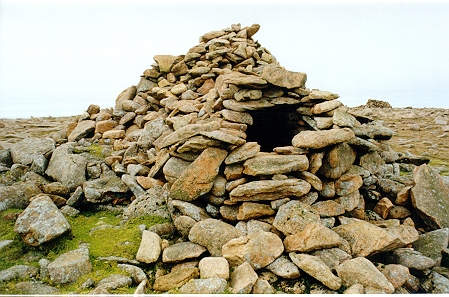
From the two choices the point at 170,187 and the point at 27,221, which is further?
the point at 170,187

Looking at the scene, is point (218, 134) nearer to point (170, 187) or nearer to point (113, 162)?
point (170, 187)

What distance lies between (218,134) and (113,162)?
4757mm

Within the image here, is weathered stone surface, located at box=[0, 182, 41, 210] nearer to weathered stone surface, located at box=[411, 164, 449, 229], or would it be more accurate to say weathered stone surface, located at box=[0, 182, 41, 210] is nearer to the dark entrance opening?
the dark entrance opening

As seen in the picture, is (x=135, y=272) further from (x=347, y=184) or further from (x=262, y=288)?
(x=347, y=184)

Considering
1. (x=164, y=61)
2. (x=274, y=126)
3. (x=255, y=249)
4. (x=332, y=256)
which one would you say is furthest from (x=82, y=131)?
(x=332, y=256)

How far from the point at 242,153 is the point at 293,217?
2.24m

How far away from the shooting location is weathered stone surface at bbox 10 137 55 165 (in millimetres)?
12242

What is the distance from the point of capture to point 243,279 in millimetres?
6648

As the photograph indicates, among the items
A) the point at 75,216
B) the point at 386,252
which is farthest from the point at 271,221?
the point at 75,216

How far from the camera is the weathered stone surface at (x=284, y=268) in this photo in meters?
7.01

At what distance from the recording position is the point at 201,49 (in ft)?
47.8

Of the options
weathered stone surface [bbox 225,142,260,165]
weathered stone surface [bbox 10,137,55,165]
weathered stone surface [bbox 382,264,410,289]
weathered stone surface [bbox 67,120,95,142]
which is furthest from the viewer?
weathered stone surface [bbox 67,120,95,142]

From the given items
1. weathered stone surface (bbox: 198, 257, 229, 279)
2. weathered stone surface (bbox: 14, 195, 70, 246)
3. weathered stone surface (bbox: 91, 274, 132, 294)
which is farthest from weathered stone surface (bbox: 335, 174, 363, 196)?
weathered stone surface (bbox: 14, 195, 70, 246)

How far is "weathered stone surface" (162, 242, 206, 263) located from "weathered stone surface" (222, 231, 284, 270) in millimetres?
617
